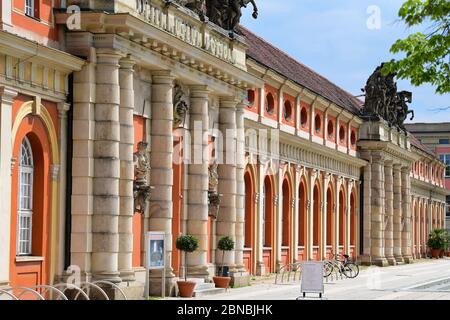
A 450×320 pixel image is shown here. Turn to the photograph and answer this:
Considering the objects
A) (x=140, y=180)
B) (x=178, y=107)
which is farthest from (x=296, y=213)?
(x=140, y=180)

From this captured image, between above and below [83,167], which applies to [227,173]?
above

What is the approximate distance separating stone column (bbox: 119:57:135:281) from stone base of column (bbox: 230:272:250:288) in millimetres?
9273

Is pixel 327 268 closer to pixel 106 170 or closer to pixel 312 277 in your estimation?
pixel 312 277

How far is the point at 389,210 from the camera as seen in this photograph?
7075cm

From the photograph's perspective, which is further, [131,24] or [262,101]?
[262,101]

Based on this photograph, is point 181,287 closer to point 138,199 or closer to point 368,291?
point 138,199

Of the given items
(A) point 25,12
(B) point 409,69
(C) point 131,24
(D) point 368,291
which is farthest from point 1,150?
(D) point 368,291

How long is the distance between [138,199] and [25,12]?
764 centimetres

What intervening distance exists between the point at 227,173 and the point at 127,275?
→ 10452mm

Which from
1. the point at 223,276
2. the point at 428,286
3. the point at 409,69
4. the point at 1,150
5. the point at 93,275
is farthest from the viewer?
the point at 428,286

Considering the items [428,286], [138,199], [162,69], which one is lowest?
[428,286]

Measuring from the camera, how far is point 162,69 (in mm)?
32281

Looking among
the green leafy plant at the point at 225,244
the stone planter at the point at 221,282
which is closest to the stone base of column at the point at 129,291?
the stone planter at the point at 221,282
